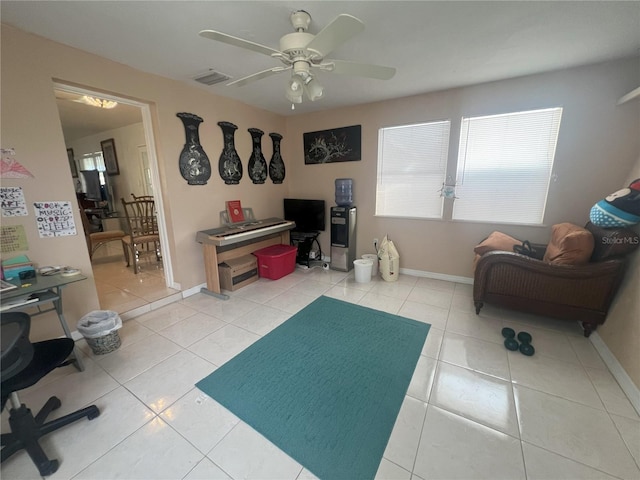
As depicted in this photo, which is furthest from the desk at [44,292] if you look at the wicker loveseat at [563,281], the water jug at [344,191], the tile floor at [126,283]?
the wicker loveseat at [563,281]

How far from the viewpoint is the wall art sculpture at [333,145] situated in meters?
3.69

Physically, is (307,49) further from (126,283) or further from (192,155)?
(126,283)

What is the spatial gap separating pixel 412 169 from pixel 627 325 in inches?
97.5

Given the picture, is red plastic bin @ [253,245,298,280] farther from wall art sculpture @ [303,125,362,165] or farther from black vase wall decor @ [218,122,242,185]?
wall art sculpture @ [303,125,362,165]

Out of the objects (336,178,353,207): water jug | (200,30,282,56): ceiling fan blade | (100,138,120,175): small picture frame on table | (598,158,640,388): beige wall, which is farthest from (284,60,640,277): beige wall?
(100,138,120,175): small picture frame on table

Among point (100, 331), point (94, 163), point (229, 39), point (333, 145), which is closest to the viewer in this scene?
point (229, 39)

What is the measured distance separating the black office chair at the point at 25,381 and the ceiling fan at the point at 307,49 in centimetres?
163

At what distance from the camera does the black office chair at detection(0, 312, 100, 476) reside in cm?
108

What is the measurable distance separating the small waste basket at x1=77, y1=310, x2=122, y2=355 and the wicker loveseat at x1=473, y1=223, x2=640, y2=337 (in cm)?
333

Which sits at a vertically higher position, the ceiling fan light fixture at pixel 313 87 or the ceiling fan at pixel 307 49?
the ceiling fan at pixel 307 49

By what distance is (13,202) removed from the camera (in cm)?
185

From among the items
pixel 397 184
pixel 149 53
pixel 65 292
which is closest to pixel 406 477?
pixel 65 292

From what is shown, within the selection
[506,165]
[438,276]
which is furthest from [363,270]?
[506,165]

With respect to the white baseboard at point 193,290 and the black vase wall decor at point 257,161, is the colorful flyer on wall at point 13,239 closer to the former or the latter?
the white baseboard at point 193,290
